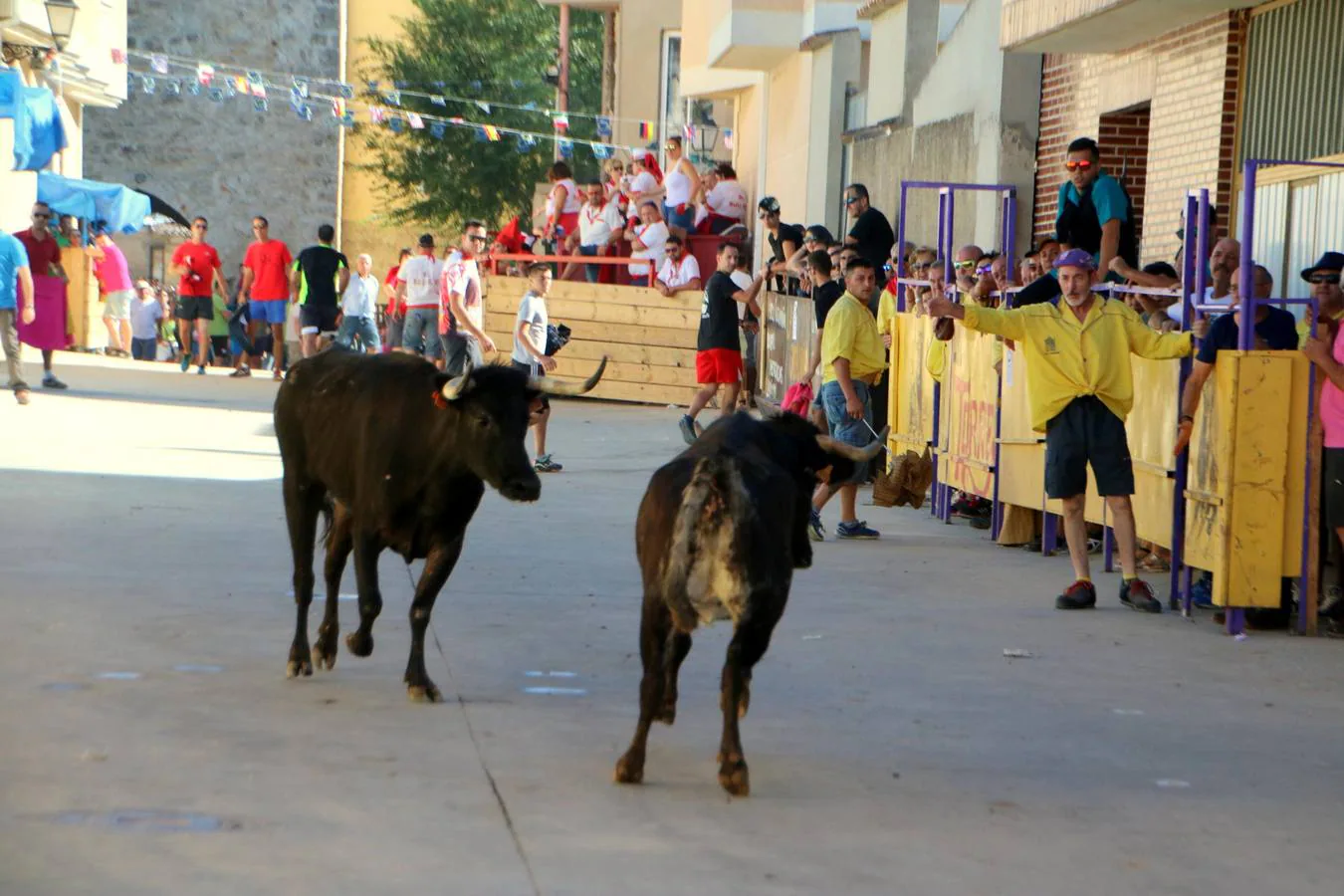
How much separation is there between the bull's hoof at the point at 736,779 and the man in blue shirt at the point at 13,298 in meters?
15.0

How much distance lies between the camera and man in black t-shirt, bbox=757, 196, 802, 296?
800 inches

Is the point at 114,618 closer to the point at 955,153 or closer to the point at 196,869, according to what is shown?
the point at 196,869

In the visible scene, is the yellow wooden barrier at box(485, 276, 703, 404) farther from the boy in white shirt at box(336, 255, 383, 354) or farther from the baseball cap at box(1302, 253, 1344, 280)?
the baseball cap at box(1302, 253, 1344, 280)

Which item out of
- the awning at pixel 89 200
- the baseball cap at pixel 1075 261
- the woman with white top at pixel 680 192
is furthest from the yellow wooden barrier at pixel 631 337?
the baseball cap at pixel 1075 261

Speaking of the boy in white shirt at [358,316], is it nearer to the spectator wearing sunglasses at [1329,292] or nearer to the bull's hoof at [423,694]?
the spectator wearing sunglasses at [1329,292]

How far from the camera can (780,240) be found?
21.5 metres

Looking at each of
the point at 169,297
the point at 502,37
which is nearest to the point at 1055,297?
the point at 169,297

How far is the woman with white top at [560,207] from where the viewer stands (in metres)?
28.1

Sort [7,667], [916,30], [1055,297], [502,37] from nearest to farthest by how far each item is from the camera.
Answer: [7,667] → [1055,297] → [916,30] → [502,37]

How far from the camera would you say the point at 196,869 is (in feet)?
16.9

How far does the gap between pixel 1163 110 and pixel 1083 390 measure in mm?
6450

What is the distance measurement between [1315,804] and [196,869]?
143 inches

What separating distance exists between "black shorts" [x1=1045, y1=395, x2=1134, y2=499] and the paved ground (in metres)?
0.73

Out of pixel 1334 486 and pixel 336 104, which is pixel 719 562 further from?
pixel 336 104
